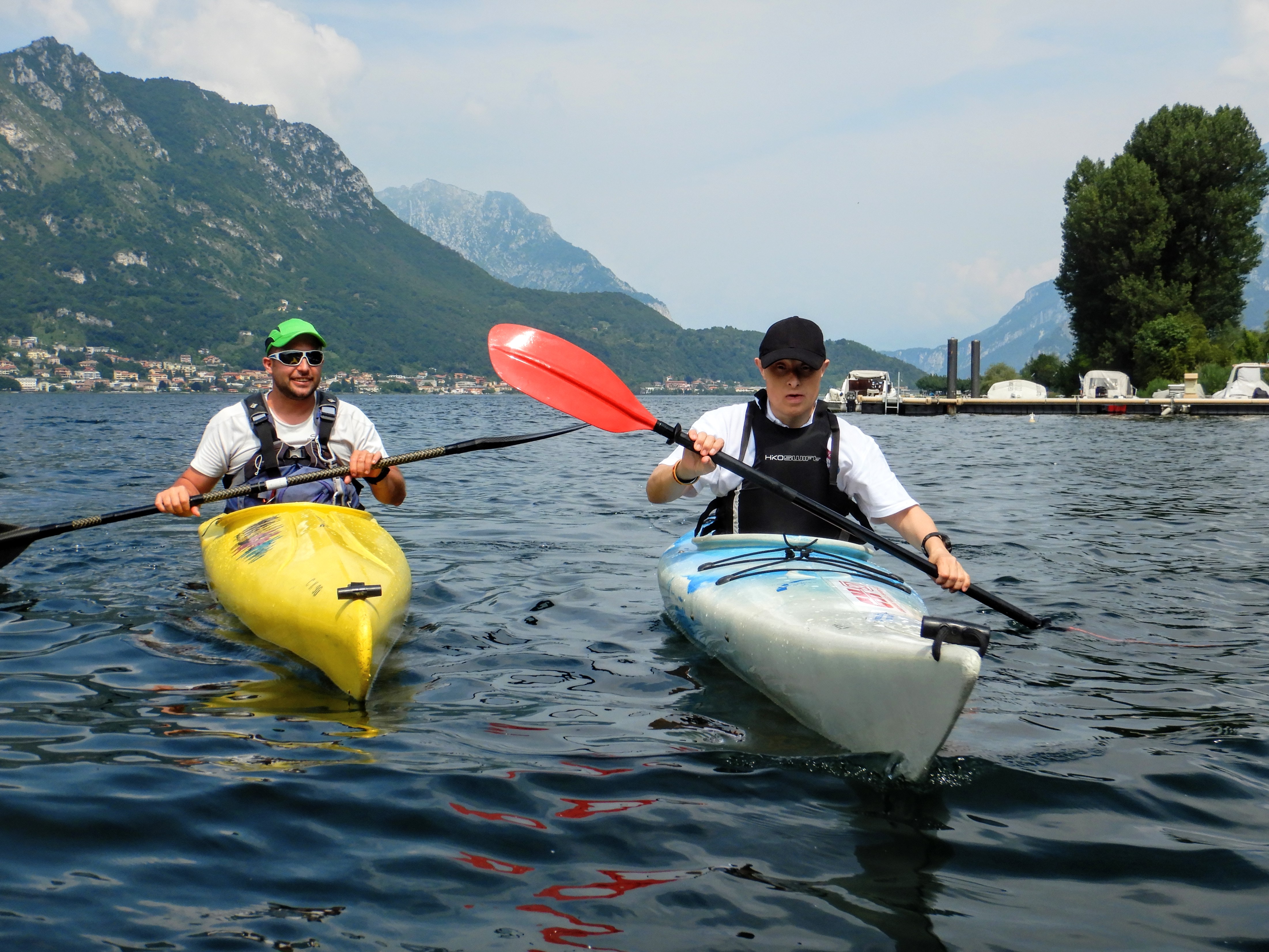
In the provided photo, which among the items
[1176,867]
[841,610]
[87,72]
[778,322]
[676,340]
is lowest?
[1176,867]

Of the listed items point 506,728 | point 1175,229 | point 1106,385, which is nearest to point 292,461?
point 506,728

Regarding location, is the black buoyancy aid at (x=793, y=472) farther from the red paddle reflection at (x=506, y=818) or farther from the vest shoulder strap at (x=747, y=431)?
the red paddle reflection at (x=506, y=818)

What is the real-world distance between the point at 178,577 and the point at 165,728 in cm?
355

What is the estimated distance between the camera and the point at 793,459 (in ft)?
16.8

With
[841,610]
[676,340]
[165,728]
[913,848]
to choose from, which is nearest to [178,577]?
[165,728]

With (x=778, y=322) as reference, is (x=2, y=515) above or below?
below

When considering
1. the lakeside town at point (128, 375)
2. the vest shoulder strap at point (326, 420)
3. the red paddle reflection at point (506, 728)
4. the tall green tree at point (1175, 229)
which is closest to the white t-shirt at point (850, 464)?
the red paddle reflection at point (506, 728)

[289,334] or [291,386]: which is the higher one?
[289,334]

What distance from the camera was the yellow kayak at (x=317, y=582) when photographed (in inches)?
172

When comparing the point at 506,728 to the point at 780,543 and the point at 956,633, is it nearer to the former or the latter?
the point at 780,543

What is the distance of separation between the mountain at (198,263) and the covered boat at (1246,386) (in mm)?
98937

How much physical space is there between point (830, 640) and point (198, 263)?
506ft

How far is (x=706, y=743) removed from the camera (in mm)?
3910

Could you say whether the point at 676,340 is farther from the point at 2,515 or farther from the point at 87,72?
the point at 2,515
